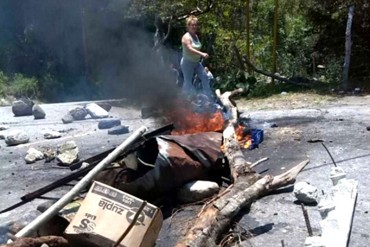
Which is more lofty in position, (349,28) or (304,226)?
(349,28)

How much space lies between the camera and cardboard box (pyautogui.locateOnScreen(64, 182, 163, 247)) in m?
3.61

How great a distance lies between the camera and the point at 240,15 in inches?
501

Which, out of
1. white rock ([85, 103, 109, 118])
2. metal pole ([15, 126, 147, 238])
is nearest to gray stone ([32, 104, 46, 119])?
white rock ([85, 103, 109, 118])

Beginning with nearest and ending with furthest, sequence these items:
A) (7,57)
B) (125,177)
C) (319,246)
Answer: (319,246)
(125,177)
(7,57)

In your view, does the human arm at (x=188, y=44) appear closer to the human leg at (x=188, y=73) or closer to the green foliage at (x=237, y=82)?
the human leg at (x=188, y=73)

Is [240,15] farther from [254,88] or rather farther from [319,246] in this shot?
[319,246]

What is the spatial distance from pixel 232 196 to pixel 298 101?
5.45 metres

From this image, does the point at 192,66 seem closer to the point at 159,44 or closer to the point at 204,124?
the point at 204,124

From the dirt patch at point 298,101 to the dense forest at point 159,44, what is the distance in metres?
0.71

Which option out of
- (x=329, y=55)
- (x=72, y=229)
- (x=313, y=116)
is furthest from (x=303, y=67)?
(x=72, y=229)

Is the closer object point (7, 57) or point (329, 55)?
point (329, 55)

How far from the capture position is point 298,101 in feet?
31.4

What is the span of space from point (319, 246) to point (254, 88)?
7.58 meters

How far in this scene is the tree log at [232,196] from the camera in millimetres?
3873
